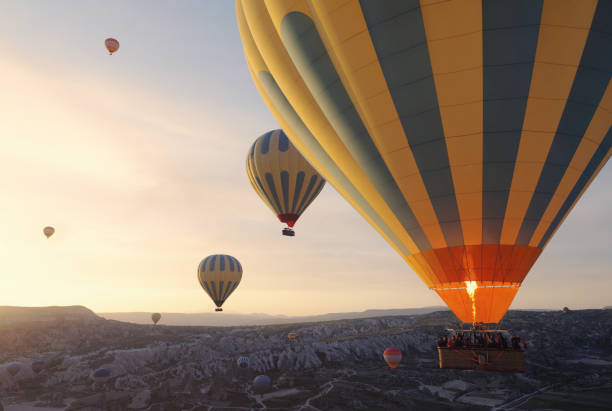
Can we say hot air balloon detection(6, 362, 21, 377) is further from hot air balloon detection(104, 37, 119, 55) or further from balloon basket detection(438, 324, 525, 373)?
balloon basket detection(438, 324, 525, 373)

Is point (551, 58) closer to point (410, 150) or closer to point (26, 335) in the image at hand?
point (410, 150)

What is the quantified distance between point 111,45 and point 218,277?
36.4m

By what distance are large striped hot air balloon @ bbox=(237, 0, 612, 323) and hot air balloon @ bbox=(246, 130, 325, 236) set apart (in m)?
20.2

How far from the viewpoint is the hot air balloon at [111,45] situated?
3496 cm

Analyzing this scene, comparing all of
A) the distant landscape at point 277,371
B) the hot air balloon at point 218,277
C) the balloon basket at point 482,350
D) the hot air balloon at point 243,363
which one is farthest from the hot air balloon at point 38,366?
the balloon basket at point 482,350

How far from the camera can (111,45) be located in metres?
35.2

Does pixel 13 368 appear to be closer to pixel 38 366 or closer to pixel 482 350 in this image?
pixel 38 366

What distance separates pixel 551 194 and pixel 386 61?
6617 millimetres

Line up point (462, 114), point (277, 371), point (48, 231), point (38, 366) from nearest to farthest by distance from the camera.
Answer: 1. point (462, 114)
2. point (48, 231)
3. point (38, 366)
4. point (277, 371)

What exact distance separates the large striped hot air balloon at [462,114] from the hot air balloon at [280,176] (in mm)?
20226

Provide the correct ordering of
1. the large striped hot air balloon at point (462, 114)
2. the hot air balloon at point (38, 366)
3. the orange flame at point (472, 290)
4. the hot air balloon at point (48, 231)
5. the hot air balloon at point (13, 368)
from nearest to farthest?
the large striped hot air balloon at point (462, 114)
the orange flame at point (472, 290)
the hot air balloon at point (13, 368)
the hot air balloon at point (48, 231)
the hot air balloon at point (38, 366)

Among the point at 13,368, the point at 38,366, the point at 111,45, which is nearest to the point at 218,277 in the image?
the point at 38,366

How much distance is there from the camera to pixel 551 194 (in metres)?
12.1

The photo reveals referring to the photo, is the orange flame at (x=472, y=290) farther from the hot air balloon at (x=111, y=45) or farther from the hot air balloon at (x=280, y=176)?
the hot air balloon at (x=111, y=45)
